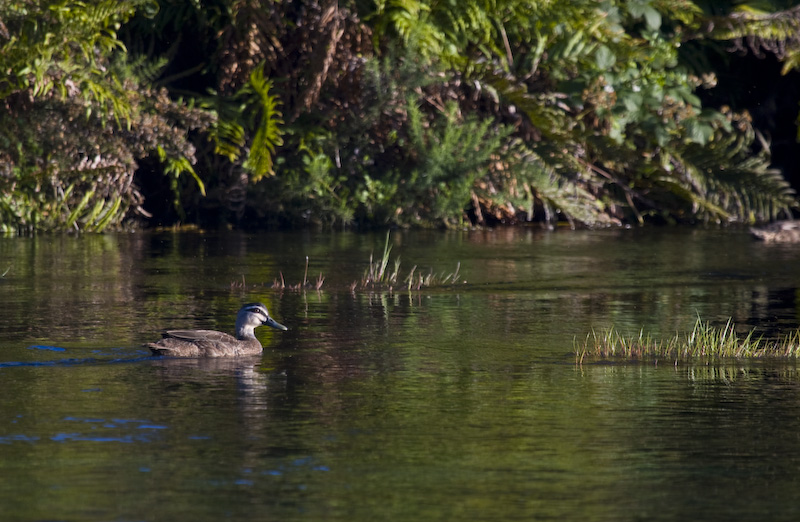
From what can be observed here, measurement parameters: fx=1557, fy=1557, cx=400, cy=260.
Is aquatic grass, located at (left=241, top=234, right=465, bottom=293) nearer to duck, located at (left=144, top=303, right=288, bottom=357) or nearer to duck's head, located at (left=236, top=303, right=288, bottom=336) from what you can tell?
duck's head, located at (left=236, top=303, right=288, bottom=336)

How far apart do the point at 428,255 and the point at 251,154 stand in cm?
409

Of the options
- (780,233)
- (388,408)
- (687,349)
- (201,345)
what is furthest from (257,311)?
(780,233)

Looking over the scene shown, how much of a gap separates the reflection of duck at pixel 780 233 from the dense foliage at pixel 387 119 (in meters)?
2.16

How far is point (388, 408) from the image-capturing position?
8.38 meters

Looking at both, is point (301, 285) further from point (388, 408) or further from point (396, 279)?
point (388, 408)

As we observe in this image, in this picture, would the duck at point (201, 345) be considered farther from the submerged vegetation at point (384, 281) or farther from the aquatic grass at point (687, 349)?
the submerged vegetation at point (384, 281)

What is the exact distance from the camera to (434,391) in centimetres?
897

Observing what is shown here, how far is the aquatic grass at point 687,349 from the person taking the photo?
10367 mm

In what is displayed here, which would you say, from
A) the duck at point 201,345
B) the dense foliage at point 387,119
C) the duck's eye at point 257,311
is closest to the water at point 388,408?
the duck at point 201,345

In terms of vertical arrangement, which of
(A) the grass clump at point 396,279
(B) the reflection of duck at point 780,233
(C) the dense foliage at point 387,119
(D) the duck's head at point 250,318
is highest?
(C) the dense foliage at point 387,119

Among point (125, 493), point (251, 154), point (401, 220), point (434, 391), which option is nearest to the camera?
point (125, 493)

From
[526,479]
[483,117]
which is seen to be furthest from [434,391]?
[483,117]

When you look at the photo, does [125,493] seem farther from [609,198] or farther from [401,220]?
[609,198]

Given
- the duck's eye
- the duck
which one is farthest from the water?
the duck's eye
